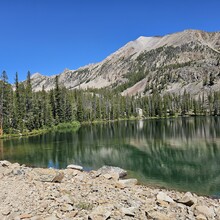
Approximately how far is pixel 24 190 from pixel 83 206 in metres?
6.17

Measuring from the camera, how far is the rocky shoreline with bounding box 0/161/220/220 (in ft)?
54.5

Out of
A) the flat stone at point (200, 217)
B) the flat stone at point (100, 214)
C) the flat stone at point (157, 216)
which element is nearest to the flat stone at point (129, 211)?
the flat stone at point (157, 216)

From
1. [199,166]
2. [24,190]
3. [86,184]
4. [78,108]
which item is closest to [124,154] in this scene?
[199,166]

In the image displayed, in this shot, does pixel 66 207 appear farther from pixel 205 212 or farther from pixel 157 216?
pixel 205 212

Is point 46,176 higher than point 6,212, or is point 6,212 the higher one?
point 46,176

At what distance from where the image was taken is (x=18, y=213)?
17.1 metres

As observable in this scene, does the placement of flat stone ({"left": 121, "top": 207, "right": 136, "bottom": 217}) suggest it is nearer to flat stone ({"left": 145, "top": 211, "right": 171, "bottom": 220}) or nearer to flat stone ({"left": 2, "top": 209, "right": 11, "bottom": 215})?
flat stone ({"left": 145, "top": 211, "right": 171, "bottom": 220})

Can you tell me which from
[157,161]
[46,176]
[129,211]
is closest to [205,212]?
[129,211]

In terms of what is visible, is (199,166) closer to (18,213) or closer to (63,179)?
(63,179)

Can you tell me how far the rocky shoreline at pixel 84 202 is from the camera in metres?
16.6

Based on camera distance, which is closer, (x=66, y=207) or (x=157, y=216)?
(x=157, y=216)

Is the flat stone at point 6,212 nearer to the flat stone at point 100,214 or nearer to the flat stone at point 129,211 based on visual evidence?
the flat stone at point 100,214

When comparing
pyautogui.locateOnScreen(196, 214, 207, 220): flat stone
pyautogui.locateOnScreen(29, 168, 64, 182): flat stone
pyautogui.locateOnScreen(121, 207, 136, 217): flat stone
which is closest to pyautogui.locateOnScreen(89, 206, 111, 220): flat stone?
pyautogui.locateOnScreen(121, 207, 136, 217): flat stone

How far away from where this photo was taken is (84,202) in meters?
18.7
